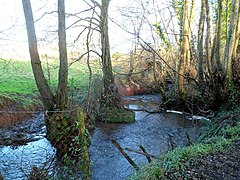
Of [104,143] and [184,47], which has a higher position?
[184,47]

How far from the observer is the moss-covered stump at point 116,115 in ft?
33.3

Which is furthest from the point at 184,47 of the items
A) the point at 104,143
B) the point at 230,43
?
the point at 104,143

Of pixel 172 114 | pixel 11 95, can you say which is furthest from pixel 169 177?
pixel 11 95

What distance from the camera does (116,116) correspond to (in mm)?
10250

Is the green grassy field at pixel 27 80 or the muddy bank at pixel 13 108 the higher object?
the green grassy field at pixel 27 80

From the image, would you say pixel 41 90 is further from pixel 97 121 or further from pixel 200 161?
pixel 200 161

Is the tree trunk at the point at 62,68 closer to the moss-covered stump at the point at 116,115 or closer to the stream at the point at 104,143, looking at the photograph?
the stream at the point at 104,143

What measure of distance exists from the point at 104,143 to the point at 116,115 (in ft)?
9.00

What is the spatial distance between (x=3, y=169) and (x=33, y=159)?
0.76 meters

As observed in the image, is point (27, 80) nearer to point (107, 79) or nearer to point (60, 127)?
point (107, 79)

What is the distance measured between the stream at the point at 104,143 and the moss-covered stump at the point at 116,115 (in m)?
0.31

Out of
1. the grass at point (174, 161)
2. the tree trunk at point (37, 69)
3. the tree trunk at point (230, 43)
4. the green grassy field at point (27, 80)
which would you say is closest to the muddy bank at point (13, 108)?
the green grassy field at point (27, 80)

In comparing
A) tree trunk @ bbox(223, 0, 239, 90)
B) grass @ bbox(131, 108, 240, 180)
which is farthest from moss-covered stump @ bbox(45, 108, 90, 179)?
tree trunk @ bbox(223, 0, 239, 90)

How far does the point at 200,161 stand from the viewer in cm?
386
